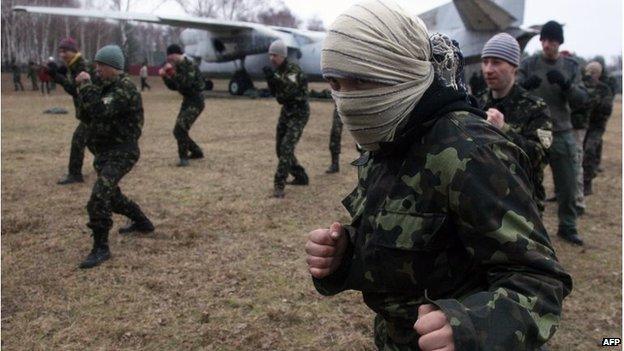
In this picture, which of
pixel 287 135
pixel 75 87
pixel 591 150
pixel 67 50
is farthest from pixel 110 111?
pixel 591 150

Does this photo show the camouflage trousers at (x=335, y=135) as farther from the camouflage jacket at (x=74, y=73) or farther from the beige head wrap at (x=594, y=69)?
the beige head wrap at (x=594, y=69)

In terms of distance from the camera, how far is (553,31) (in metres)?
4.63

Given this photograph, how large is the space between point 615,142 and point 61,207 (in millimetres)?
13392

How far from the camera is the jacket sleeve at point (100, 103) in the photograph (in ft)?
14.7

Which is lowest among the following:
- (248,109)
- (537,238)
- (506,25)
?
(248,109)

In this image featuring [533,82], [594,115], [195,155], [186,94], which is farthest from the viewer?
[195,155]

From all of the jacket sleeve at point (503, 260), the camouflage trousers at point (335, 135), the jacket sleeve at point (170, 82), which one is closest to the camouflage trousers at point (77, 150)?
the jacket sleeve at point (170, 82)

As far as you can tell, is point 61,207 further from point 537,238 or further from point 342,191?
point 537,238

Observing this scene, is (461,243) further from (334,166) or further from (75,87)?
(334,166)

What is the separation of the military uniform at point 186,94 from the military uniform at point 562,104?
17.0 ft

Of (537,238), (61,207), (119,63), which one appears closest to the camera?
(537,238)

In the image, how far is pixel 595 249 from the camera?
199 inches

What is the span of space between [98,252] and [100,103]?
1291mm

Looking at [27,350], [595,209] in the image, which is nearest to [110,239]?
[27,350]
